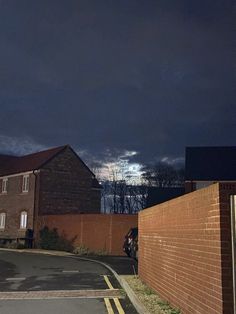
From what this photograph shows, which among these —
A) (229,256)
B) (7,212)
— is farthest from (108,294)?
(7,212)

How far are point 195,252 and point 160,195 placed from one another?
34086 millimetres

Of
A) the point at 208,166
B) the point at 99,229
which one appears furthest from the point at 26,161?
the point at 208,166

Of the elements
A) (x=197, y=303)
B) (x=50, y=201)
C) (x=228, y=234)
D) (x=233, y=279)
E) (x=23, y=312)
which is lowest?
(x=23, y=312)

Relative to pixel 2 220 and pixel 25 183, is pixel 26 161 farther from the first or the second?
pixel 2 220

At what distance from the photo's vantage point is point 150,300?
10.9 metres

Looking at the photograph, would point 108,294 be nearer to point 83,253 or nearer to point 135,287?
point 135,287

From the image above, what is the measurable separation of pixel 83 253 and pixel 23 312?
78.9ft

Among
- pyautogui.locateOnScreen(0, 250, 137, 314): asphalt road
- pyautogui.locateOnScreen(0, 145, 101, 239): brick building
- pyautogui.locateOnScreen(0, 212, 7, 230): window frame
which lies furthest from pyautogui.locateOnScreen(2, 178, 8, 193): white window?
pyautogui.locateOnScreen(0, 250, 137, 314): asphalt road

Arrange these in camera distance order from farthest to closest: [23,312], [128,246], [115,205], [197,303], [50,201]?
[115,205] → [50,201] → [128,246] → [23,312] → [197,303]

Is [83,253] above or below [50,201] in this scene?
below

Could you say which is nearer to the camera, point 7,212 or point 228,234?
point 228,234

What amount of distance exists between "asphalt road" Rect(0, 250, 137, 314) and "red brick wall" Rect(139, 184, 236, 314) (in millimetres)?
1250

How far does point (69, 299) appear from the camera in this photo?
12000 millimetres

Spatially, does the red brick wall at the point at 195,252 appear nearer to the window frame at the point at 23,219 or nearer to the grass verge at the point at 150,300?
the grass verge at the point at 150,300
